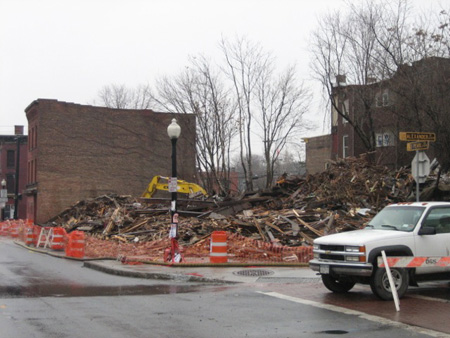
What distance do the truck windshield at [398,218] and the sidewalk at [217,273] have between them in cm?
277

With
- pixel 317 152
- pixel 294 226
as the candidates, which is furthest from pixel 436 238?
pixel 317 152

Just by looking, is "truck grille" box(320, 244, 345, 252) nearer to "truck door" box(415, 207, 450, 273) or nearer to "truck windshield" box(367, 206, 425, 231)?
"truck windshield" box(367, 206, 425, 231)

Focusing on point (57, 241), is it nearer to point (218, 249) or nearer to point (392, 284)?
point (218, 249)

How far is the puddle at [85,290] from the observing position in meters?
12.3

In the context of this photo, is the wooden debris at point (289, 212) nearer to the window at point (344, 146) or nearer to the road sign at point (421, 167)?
the road sign at point (421, 167)

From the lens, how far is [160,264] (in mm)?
18078

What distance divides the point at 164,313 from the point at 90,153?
146ft

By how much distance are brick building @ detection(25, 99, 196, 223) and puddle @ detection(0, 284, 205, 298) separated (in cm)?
3360

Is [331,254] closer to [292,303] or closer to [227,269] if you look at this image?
[292,303]

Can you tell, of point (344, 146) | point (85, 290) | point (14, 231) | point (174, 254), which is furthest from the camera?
point (344, 146)

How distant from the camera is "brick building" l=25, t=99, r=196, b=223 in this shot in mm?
50469

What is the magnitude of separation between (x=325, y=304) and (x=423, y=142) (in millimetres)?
6627

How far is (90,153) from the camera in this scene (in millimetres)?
52500

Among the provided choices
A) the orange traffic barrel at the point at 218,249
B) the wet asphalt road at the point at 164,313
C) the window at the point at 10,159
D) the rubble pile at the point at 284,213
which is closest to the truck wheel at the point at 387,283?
the wet asphalt road at the point at 164,313
